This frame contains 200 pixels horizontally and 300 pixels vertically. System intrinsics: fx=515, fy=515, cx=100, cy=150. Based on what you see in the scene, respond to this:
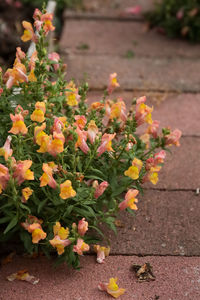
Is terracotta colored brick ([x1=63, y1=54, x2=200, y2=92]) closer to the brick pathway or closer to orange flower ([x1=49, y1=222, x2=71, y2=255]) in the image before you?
the brick pathway

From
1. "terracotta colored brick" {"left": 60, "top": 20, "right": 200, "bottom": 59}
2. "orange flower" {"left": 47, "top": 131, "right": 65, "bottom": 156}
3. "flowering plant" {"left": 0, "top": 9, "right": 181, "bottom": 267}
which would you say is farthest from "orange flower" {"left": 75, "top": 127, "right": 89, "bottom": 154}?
"terracotta colored brick" {"left": 60, "top": 20, "right": 200, "bottom": 59}

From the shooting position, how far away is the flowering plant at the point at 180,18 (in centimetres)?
602

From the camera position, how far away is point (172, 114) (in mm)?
4613

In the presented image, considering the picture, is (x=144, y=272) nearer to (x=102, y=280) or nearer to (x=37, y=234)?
(x=102, y=280)

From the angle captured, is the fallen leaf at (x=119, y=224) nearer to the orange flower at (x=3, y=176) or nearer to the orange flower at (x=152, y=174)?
the orange flower at (x=152, y=174)

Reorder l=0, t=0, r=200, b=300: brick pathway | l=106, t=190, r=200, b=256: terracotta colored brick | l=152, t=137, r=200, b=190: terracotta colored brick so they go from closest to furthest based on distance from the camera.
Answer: l=0, t=0, r=200, b=300: brick pathway, l=106, t=190, r=200, b=256: terracotta colored brick, l=152, t=137, r=200, b=190: terracotta colored brick

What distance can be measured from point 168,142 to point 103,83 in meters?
1.83

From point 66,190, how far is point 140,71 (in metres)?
2.97

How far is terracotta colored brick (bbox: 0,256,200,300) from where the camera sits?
2.77 m

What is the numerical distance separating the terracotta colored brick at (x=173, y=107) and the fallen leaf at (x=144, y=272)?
5.20 ft

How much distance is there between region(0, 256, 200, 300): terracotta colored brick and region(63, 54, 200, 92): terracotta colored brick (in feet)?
7.52

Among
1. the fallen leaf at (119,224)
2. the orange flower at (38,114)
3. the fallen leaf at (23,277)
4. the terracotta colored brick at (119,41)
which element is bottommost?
the fallen leaf at (23,277)

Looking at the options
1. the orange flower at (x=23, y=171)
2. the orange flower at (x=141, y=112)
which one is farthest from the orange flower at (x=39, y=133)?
the orange flower at (x=141, y=112)

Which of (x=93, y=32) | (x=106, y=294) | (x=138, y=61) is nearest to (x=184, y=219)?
(x=106, y=294)
